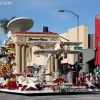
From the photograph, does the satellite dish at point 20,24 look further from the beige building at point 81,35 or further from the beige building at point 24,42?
the beige building at point 81,35

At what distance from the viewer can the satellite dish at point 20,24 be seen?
1446 inches

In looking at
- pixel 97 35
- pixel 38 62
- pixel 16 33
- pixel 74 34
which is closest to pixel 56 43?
pixel 16 33

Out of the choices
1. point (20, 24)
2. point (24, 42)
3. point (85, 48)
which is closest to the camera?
point (24, 42)

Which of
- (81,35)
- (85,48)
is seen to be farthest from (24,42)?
(85,48)

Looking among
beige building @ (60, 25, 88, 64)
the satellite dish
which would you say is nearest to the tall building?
beige building @ (60, 25, 88, 64)

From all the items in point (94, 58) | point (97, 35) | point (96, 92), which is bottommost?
point (96, 92)

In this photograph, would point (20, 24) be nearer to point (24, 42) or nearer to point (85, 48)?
point (24, 42)

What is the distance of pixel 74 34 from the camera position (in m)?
51.3

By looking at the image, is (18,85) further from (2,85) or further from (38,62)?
(38,62)

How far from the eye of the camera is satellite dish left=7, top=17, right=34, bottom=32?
1446 inches

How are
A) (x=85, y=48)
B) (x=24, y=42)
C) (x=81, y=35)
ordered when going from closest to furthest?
1. (x=24, y=42)
2. (x=81, y=35)
3. (x=85, y=48)

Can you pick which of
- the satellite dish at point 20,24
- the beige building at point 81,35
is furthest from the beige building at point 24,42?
the beige building at point 81,35

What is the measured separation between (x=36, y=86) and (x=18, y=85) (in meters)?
1.62

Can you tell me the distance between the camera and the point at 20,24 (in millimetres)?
37750
